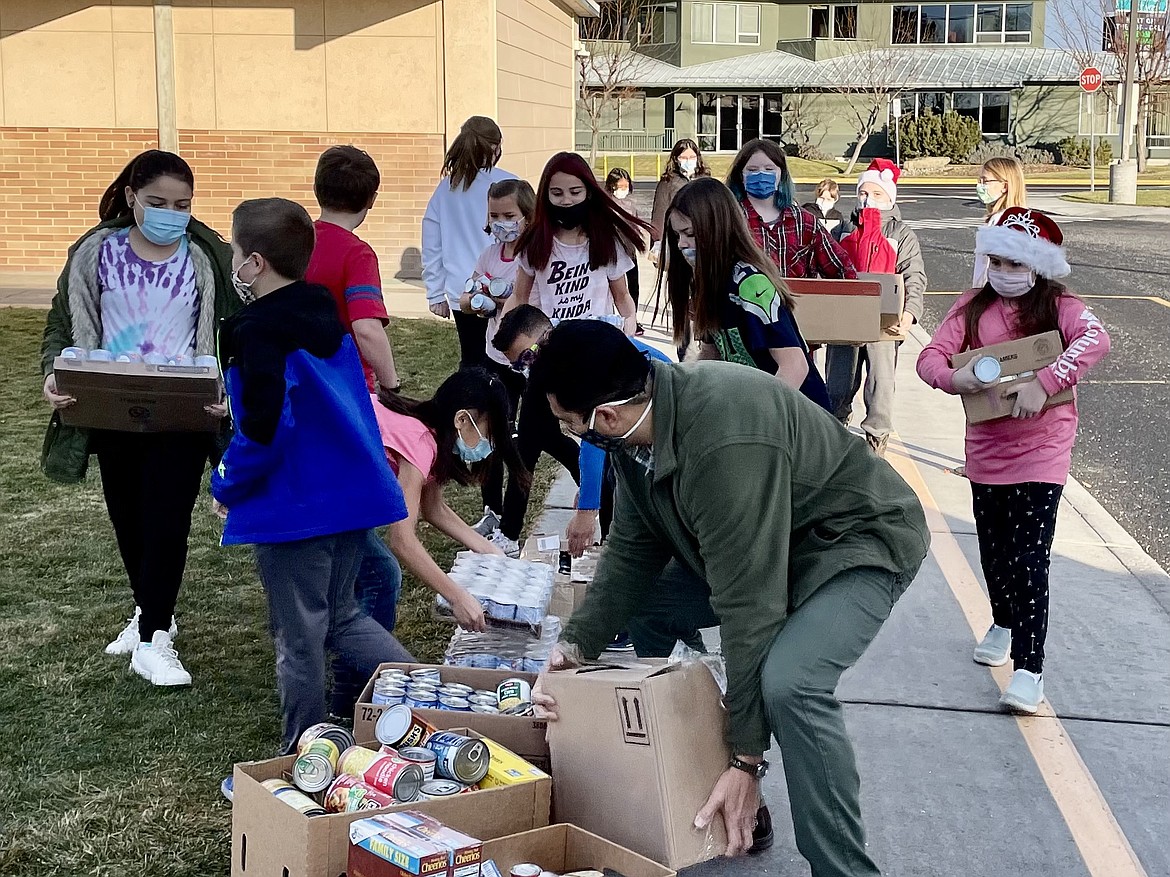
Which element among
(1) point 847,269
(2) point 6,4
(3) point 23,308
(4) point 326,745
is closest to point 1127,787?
(4) point 326,745

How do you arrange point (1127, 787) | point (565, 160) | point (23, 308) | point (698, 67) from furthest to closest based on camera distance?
1. point (698, 67)
2. point (23, 308)
3. point (565, 160)
4. point (1127, 787)

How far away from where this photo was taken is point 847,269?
269 inches

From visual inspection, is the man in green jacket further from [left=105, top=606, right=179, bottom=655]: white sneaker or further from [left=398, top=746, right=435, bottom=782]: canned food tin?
[left=105, top=606, right=179, bottom=655]: white sneaker

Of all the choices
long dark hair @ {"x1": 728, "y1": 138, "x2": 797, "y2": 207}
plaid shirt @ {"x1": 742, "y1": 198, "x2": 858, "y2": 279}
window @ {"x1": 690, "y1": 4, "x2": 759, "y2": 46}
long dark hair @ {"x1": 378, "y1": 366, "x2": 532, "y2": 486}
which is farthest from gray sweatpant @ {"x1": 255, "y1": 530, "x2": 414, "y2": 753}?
window @ {"x1": 690, "y1": 4, "x2": 759, "y2": 46}

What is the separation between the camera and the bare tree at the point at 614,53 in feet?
162

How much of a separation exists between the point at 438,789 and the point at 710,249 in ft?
7.68

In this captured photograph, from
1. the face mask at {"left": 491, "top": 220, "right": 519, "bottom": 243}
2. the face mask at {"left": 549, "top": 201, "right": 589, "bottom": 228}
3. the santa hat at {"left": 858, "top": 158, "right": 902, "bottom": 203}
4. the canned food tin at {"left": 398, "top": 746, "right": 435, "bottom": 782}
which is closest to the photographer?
the canned food tin at {"left": 398, "top": 746, "right": 435, "bottom": 782}

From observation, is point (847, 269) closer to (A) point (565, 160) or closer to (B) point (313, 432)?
(A) point (565, 160)

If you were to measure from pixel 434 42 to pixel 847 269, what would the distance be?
37.4 ft

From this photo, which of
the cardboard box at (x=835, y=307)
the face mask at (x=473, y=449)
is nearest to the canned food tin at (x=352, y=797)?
the face mask at (x=473, y=449)

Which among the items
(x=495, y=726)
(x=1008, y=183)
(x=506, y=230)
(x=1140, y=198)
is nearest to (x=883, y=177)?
(x=1008, y=183)

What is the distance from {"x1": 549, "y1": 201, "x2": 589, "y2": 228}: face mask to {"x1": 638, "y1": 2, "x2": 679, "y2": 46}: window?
57.5 m

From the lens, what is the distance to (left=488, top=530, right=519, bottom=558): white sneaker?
6.12 metres

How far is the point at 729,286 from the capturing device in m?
4.90
